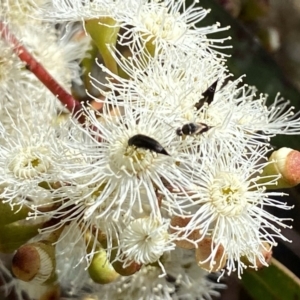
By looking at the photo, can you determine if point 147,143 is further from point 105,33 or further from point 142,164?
point 105,33

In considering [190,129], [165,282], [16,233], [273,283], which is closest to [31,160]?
[16,233]

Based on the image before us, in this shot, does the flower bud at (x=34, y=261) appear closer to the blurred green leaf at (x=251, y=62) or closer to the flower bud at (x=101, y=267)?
the flower bud at (x=101, y=267)

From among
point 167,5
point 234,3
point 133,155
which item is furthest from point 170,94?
point 234,3

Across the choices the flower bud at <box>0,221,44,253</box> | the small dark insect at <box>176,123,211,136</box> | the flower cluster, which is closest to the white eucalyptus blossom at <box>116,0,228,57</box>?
the flower cluster

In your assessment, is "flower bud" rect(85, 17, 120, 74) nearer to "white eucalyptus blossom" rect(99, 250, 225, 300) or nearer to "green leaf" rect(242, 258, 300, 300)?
"white eucalyptus blossom" rect(99, 250, 225, 300)

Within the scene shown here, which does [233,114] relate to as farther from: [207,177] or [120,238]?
[120,238]

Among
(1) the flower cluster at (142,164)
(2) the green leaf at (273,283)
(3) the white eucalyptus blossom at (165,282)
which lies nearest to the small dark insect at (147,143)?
(1) the flower cluster at (142,164)
